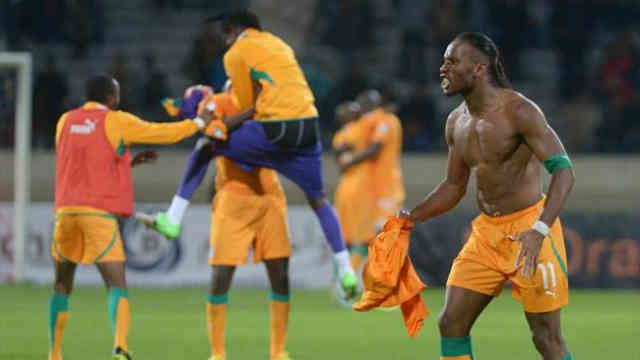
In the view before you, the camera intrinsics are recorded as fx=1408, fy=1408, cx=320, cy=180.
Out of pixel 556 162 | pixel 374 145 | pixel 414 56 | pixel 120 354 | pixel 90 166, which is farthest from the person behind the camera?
pixel 414 56

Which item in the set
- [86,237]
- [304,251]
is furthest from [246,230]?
[304,251]

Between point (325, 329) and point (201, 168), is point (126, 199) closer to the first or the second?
point (201, 168)

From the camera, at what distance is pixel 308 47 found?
71.2 ft

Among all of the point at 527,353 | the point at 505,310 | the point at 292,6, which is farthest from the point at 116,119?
the point at 292,6

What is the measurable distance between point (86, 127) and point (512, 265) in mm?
3306

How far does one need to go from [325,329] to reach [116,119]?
417 centimetres

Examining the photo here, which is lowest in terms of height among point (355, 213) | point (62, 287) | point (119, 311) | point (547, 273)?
point (355, 213)

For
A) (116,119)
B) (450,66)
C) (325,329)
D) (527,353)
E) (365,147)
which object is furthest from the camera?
(365,147)

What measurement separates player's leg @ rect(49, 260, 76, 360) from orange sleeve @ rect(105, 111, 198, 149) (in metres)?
0.88

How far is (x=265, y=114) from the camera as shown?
31.1 ft

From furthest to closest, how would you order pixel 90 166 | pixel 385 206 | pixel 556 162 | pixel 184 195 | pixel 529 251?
pixel 385 206 < pixel 184 195 < pixel 90 166 < pixel 556 162 < pixel 529 251

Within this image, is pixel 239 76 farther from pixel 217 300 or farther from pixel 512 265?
pixel 512 265

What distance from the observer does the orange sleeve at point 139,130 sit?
912 cm

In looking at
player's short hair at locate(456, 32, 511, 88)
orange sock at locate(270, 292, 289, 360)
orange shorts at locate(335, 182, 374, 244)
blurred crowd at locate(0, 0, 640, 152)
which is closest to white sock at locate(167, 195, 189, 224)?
orange sock at locate(270, 292, 289, 360)
